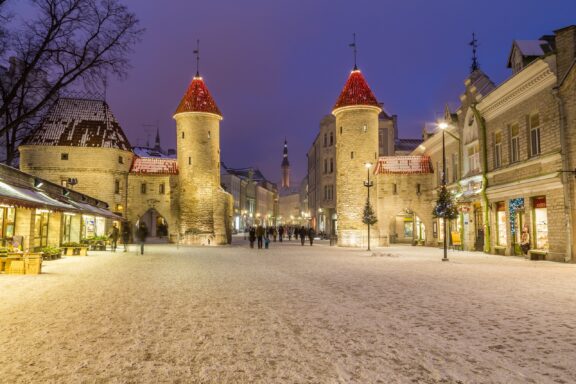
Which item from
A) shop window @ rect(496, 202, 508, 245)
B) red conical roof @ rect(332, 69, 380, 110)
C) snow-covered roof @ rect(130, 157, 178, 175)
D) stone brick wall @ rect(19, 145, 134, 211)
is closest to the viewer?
shop window @ rect(496, 202, 508, 245)

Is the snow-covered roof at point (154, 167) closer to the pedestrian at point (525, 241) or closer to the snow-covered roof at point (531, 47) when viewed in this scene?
the snow-covered roof at point (531, 47)

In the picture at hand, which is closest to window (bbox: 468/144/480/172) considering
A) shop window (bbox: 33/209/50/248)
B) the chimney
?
the chimney

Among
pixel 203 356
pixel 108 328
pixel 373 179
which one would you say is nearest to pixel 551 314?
pixel 203 356

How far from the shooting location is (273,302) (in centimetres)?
994

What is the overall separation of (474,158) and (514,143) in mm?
5186

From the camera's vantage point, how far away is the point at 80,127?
142 feet

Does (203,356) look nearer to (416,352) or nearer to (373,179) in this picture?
(416,352)

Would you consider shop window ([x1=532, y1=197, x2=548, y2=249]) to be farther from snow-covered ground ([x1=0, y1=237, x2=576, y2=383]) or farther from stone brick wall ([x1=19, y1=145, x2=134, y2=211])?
stone brick wall ([x1=19, y1=145, x2=134, y2=211])

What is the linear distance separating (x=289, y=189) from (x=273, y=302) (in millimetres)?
145596

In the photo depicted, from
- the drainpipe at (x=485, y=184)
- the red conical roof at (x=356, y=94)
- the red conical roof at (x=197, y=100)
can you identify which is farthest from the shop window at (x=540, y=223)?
the red conical roof at (x=197, y=100)

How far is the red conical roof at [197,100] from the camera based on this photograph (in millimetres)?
41375

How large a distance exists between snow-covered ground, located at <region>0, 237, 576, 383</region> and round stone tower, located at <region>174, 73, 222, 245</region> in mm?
27788

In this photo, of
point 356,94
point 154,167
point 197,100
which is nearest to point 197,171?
point 154,167

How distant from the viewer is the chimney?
61.7 feet
